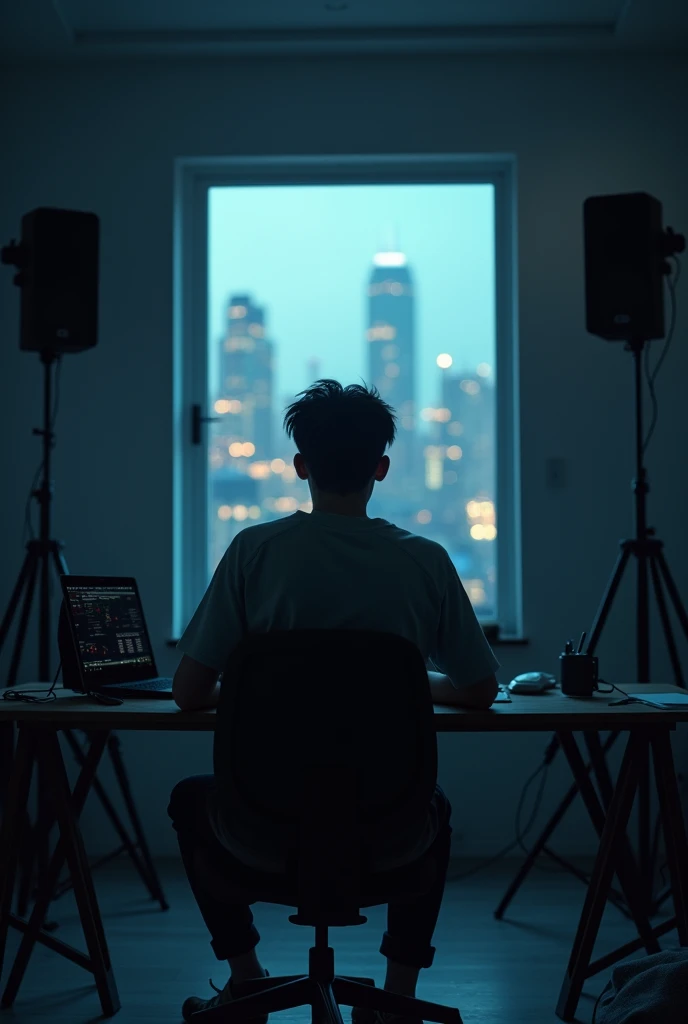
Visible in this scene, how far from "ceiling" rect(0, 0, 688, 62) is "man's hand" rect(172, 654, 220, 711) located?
256 cm

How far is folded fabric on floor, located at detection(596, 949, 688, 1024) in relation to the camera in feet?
6.02

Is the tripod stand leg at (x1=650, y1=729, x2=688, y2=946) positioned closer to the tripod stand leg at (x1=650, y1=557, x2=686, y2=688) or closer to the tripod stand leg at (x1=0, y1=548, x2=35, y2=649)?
the tripod stand leg at (x1=650, y1=557, x2=686, y2=688)

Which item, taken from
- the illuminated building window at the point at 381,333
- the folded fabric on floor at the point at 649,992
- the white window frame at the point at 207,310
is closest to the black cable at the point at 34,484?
the white window frame at the point at 207,310

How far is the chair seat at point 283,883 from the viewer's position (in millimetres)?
1669

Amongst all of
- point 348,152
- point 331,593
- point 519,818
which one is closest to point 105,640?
point 331,593

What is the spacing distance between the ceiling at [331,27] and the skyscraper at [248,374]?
98 cm

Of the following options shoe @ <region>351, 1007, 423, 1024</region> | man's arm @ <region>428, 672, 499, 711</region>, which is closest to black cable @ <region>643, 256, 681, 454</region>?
man's arm @ <region>428, 672, 499, 711</region>

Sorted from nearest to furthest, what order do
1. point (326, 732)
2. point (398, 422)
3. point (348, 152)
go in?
1. point (326, 732)
2. point (348, 152)
3. point (398, 422)

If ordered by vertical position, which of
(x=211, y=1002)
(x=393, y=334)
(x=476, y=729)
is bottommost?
(x=211, y=1002)

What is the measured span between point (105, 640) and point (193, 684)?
1.79 feet

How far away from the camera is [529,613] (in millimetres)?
3564

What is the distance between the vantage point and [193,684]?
184 centimetres

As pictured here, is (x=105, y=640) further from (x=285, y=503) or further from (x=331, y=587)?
(x=285, y=503)

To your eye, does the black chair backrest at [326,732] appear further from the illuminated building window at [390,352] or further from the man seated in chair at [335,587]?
the illuminated building window at [390,352]
